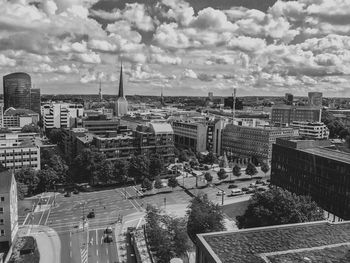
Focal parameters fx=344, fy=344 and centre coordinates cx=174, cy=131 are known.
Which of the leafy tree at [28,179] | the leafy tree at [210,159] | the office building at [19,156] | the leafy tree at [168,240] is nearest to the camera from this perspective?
the leafy tree at [168,240]

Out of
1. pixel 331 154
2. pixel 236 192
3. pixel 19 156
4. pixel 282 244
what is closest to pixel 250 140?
pixel 236 192

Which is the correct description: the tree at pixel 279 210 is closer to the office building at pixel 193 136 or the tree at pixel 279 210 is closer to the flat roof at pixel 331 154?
the flat roof at pixel 331 154

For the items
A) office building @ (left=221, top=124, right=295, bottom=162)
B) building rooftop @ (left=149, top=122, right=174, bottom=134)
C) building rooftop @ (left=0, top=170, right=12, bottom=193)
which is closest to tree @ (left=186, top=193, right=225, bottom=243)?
building rooftop @ (left=0, top=170, right=12, bottom=193)

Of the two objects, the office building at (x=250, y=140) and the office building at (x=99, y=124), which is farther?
the office building at (x=99, y=124)

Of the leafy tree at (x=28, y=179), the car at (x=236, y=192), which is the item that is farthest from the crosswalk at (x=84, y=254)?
the car at (x=236, y=192)

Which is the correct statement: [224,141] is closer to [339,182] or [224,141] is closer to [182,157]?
[182,157]

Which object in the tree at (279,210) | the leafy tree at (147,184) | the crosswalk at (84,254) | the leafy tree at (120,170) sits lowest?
the crosswalk at (84,254)

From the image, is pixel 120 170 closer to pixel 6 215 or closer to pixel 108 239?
pixel 108 239
